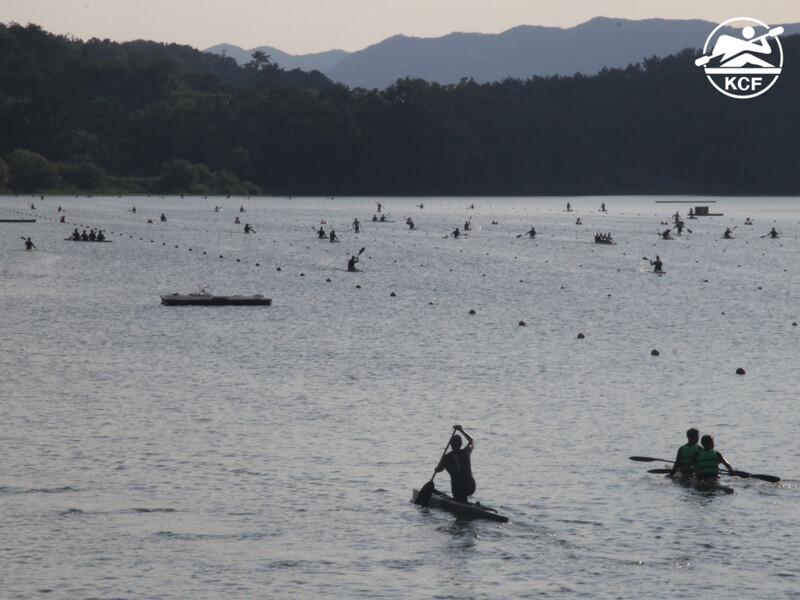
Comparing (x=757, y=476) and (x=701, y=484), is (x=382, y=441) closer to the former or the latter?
(x=701, y=484)

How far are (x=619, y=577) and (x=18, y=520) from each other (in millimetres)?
12970

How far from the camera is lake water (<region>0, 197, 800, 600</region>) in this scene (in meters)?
23.1

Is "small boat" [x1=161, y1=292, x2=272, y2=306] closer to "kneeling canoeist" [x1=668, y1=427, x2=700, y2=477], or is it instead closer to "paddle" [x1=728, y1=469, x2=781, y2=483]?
"kneeling canoeist" [x1=668, y1=427, x2=700, y2=477]

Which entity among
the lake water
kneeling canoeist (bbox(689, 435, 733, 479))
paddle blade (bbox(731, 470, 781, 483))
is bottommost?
the lake water

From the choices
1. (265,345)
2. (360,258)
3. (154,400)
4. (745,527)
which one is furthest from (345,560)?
(360,258)

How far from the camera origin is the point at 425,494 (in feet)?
87.8

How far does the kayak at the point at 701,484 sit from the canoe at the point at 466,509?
5.63 metres

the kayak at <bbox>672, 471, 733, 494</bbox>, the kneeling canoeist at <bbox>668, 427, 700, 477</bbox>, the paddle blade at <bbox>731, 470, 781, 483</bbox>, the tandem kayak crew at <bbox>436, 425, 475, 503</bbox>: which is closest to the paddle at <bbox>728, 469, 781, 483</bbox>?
the paddle blade at <bbox>731, 470, 781, 483</bbox>

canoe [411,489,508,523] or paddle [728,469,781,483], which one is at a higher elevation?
paddle [728,469,781,483]

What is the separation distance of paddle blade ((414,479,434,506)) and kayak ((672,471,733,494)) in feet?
22.1

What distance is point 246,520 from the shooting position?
84.7 ft

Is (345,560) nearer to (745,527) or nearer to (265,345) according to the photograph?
(745,527)

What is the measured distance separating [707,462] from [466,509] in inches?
268

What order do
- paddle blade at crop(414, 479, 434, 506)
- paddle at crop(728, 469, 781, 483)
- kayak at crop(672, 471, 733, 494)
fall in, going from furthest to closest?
paddle at crop(728, 469, 781, 483) < kayak at crop(672, 471, 733, 494) < paddle blade at crop(414, 479, 434, 506)
